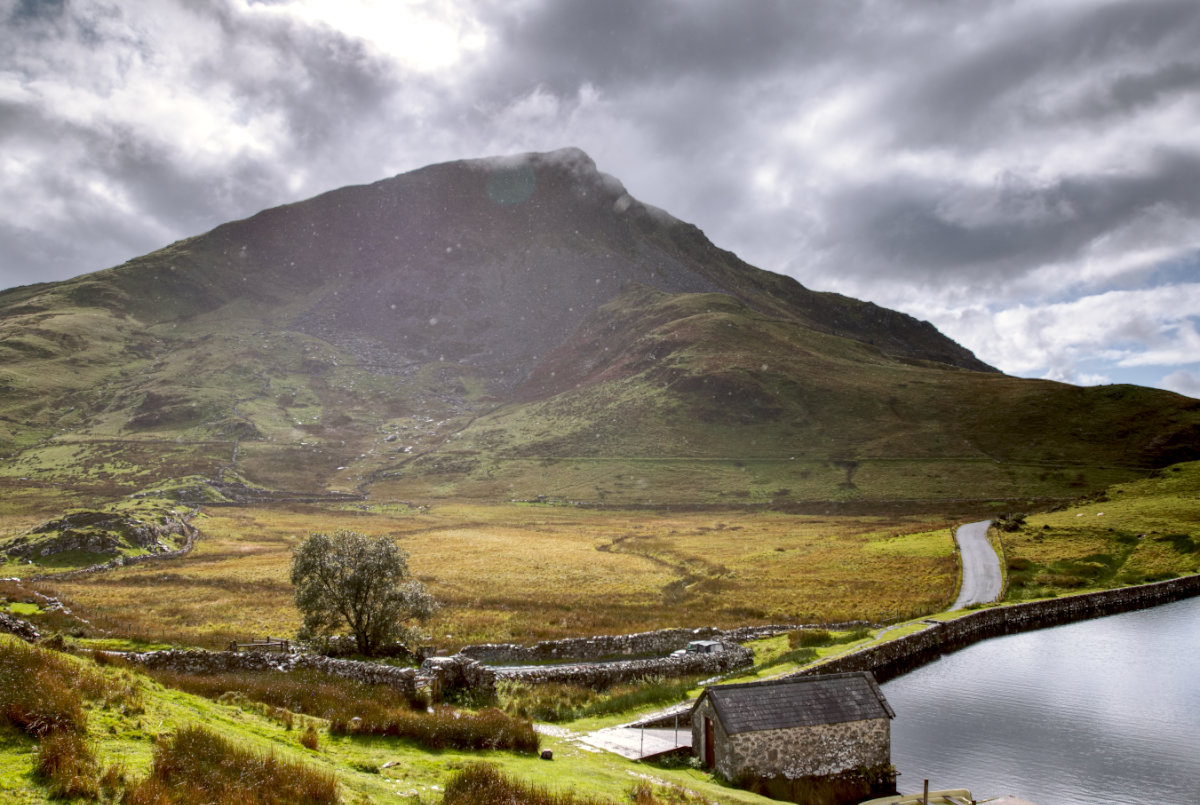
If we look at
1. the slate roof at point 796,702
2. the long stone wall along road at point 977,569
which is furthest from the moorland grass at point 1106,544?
the slate roof at point 796,702

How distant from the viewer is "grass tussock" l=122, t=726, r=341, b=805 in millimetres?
10352

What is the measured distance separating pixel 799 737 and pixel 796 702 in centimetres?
109

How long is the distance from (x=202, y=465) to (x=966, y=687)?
579 ft

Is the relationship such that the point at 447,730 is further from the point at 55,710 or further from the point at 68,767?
the point at 68,767

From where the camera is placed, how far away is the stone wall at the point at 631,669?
1190 inches

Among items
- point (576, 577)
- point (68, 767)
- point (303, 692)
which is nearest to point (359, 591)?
point (303, 692)

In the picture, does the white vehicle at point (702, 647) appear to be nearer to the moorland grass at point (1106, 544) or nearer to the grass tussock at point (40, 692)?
the grass tussock at point (40, 692)

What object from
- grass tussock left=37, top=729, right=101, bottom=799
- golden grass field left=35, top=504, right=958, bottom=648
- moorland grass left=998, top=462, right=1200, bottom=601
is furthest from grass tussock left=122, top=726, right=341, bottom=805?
moorland grass left=998, top=462, right=1200, bottom=601

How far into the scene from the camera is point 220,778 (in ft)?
37.1

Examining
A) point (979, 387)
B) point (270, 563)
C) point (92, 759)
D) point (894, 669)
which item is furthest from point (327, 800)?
point (979, 387)

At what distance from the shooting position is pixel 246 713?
59.2 feet

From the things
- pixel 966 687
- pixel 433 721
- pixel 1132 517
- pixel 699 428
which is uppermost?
pixel 699 428

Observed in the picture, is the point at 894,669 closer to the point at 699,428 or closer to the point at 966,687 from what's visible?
the point at 966,687

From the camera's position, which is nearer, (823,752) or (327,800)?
(327,800)
